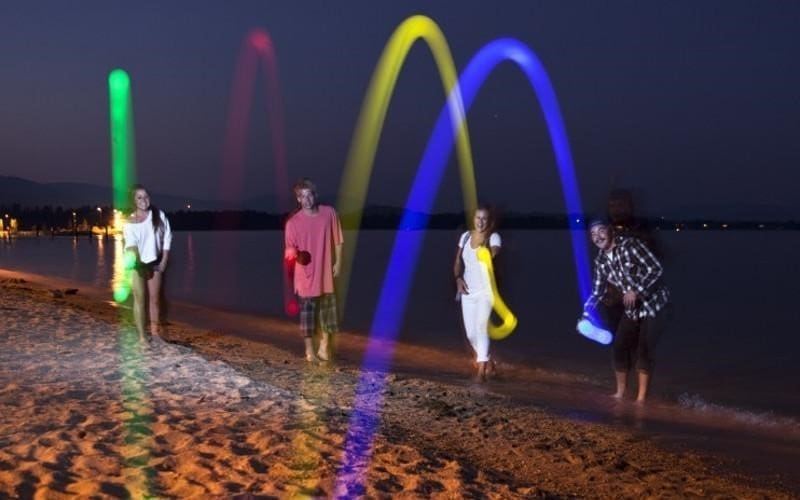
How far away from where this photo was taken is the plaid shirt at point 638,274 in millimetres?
7566

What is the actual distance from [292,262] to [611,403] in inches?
146

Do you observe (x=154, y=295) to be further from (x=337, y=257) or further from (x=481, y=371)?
(x=481, y=371)

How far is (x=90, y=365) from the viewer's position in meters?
8.52

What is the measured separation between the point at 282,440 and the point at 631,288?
143 inches

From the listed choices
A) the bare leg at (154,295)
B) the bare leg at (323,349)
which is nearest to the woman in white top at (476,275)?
the bare leg at (323,349)

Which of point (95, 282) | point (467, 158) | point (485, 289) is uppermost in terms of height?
point (467, 158)

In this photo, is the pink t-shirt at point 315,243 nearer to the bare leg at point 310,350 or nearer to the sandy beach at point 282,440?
the bare leg at point 310,350

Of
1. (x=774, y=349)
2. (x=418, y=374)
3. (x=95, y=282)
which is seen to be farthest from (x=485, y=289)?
(x=95, y=282)

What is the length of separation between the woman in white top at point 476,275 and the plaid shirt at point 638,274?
124 cm

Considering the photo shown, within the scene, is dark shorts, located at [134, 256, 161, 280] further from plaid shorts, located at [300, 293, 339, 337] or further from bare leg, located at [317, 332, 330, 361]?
bare leg, located at [317, 332, 330, 361]

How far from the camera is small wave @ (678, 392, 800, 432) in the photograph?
912cm

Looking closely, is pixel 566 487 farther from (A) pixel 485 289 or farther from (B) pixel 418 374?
(B) pixel 418 374

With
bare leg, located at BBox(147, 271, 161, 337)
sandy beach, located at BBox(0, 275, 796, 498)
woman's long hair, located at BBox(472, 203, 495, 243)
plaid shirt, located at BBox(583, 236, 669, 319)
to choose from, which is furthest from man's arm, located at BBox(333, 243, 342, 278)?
plaid shirt, located at BBox(583, 236, 669, 319)

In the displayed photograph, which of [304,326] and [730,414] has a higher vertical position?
[304,326]
